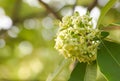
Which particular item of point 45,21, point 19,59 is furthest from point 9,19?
point 19,59

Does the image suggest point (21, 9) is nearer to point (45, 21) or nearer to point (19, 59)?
point (45, 21)

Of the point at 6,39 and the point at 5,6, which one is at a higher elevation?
the point at 5,6

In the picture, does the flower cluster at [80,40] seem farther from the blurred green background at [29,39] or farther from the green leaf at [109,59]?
the blurred green background at [29,39]

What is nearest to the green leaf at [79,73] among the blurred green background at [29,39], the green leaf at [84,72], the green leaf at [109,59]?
the green leaf at [84,72]

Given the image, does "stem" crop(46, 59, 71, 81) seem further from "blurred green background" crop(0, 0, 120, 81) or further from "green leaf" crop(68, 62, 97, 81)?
"blurred green background" crop(0, 0, 120, 81)

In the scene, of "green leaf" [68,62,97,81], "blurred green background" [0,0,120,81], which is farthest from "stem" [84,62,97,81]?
"blurred green background" [0,0,120,81]

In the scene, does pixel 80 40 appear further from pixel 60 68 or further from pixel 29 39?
pixel 29 39

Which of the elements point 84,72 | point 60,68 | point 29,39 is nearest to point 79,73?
point 84,72

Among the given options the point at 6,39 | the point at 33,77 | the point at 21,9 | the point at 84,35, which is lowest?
the point at 33,77
